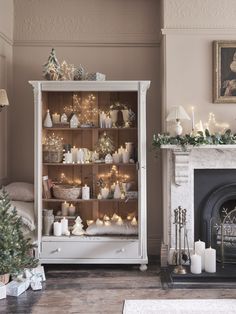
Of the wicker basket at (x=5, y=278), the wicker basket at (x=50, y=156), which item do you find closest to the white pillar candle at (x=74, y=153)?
the wicker basket at (x=50, y=156)

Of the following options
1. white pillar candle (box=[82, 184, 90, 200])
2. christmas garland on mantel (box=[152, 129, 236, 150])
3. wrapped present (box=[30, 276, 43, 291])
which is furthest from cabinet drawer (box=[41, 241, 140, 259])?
christmas garland on mantel (box=[152, 129, 236, 150])

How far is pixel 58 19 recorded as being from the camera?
5195 millimetres

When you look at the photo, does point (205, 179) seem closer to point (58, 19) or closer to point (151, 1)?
point (151, 1)

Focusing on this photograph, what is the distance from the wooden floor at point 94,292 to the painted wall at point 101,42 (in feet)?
3.02

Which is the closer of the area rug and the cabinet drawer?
the area rug

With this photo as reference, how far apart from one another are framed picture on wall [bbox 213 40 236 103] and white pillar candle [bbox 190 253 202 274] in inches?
65.7

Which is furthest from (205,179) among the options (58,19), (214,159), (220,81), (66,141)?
(58,19)

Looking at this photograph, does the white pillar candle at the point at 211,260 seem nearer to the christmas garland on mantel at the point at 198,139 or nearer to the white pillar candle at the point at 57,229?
the christmas garland on mantel at the point at 198,139

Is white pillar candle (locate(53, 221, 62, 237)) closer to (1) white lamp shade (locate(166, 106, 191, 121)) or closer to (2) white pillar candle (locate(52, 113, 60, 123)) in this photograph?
(2) white pillar candle (locate(52, 113, 60, 123))

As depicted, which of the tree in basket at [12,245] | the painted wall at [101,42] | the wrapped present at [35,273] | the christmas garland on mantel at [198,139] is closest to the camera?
the tree in basket at [12,245]

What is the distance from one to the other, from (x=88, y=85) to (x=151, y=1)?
148cm

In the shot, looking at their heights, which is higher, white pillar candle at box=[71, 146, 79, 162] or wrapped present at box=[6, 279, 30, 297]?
white pillar candle at box=[71, 146, 79, 162]

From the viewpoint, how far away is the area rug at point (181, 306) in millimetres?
3438

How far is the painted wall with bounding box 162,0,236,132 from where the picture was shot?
464cm
